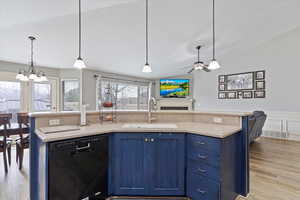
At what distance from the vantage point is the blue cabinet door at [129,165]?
1.85 metres

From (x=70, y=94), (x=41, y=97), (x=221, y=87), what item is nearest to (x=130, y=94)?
(x=70, y=94)

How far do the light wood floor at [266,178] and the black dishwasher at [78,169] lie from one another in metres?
0.94

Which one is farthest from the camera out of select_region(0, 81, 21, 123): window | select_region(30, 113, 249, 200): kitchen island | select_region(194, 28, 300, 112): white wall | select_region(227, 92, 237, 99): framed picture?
select_region(227, 92, 237, 99): framed picture

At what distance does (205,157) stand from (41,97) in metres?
5.36

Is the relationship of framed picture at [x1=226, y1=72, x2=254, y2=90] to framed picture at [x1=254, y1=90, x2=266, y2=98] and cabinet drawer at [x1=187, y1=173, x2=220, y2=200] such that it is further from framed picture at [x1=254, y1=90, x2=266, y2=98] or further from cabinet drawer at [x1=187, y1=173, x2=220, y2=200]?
cabinet drawer at [x1=187, y1=173, x2=220, y2=200]

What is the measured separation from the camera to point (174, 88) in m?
7.18

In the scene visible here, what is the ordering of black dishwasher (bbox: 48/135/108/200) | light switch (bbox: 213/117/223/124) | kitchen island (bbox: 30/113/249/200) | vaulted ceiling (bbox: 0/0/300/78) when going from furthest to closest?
vaulted ceiling (bbox: 0/0/300/78) → light switch (bbox: 213/117/223/124) → kitchen island (bbox: 30/113/249/200) → black dishwasher (bbox: 48/135/108/200)

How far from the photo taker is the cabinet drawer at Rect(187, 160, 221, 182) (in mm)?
1635

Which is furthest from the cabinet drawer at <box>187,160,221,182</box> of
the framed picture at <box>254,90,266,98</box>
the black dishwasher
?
the framed picture at <box>254,90,266,98</box>

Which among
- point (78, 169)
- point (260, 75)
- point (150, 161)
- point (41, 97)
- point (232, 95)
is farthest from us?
point (232, 95)

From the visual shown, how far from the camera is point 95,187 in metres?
1.76

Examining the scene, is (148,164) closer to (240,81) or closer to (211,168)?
(211,168)

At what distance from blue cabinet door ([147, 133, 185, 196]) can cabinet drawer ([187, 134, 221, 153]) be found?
0.30 ft

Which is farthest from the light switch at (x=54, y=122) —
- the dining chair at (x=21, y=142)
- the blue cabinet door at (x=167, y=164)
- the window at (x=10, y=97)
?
the window at (x=10, y=97)
